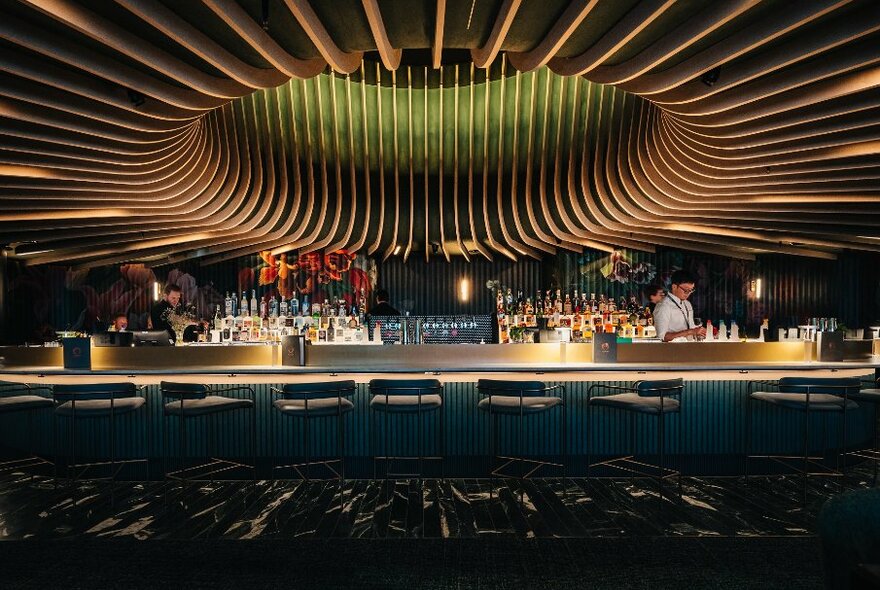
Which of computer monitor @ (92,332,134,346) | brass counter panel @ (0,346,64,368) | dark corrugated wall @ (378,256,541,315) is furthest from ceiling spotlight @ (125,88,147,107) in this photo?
dark corrugated wall @ (378,256,541,315)

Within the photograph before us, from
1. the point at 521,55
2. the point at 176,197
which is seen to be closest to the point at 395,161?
the point at 176,197

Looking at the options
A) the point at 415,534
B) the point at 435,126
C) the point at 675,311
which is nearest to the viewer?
the point at 415,534

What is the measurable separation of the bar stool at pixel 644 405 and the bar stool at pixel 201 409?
2.89 meters

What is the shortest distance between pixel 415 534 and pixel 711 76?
373 centimetres

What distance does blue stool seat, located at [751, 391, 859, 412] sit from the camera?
468 cm

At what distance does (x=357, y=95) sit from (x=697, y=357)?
184 inches

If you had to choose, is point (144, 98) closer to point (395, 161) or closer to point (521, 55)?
point (521, 55)

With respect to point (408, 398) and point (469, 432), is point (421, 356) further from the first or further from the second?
point (469, 432)

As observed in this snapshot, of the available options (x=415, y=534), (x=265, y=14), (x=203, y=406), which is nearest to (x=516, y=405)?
(x=415, y=534)

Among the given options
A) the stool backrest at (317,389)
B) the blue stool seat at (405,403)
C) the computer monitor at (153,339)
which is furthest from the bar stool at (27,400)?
the blue stool seat at (405,403)

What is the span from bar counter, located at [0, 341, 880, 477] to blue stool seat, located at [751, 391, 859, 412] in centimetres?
30

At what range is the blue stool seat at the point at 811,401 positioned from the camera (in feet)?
15.4

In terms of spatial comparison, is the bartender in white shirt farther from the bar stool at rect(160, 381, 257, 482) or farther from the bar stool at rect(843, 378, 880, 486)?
the bar stool at rect(160, 381, 257, 482)

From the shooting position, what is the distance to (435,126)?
7285 mm
